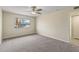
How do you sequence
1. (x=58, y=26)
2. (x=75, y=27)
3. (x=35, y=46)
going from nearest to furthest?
(x=35, y=46), (x=75, y=27), (x=58, y=26)

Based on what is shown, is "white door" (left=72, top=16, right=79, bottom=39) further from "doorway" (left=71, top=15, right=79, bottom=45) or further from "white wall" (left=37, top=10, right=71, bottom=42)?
"white wall" (left=37, top=10, right=71, bottom=42)

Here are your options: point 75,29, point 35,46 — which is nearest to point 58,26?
point 75,29

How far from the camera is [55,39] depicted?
3545 mm

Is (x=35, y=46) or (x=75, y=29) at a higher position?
(x=75, y=29)

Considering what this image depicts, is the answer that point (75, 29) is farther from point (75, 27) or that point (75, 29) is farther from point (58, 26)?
point (58, 26)

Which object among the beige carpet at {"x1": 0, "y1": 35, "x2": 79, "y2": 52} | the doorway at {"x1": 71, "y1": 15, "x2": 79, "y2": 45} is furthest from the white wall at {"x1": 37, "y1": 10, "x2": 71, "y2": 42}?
the beige carpet at {"x1": 0, "y1": 35, "x2": 79, "y2": 52}

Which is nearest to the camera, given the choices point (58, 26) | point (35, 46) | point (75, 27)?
point (35, 46)

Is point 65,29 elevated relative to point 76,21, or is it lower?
lower

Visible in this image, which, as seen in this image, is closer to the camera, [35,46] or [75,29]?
[35,46]

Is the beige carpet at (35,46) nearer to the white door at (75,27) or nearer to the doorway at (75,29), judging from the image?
the doorway at (75,29)
